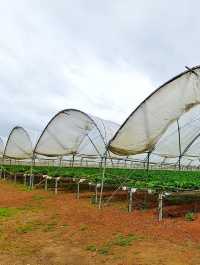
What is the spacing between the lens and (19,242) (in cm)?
873

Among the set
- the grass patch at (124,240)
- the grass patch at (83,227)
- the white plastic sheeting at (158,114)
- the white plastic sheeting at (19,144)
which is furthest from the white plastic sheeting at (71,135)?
the grass patch at (124,240)

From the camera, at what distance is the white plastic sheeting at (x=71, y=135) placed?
2065 centimetres

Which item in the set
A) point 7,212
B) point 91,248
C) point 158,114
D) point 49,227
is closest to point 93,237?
point 91,248

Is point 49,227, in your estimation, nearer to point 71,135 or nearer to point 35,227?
point 35,227

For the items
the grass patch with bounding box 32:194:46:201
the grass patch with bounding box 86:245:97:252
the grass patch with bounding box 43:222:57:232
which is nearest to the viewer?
the grass patch with bounding box 86:245:97:252

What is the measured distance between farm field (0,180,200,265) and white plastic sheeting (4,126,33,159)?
1389 centimetres

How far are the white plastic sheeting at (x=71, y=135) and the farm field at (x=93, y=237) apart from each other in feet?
25.0

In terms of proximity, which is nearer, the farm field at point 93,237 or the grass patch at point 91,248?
the farm field at point 93,237

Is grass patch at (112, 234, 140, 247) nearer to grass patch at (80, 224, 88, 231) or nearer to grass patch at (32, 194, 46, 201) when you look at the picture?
grass patch at (80, 224, 88, 231)

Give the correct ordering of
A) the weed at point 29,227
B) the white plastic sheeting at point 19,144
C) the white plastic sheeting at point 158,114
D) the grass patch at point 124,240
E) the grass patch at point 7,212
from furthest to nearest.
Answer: the white plastic sheeting at point 19,144 < the grass patch at point 7,212 < the white plastic sheeting at point 158,114 < the weed at point 29,227 < the grass patch at point 124,240

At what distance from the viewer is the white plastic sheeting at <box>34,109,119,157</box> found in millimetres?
20650

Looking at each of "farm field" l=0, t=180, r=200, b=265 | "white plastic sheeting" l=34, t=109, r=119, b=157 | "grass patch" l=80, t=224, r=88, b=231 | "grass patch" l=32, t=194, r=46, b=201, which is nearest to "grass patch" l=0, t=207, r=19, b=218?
"farm field" l=0, t=180, r=200, b=265

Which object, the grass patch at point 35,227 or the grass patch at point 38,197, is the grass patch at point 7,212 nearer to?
the grass patch at point 35,227

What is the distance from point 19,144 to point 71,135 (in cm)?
779
